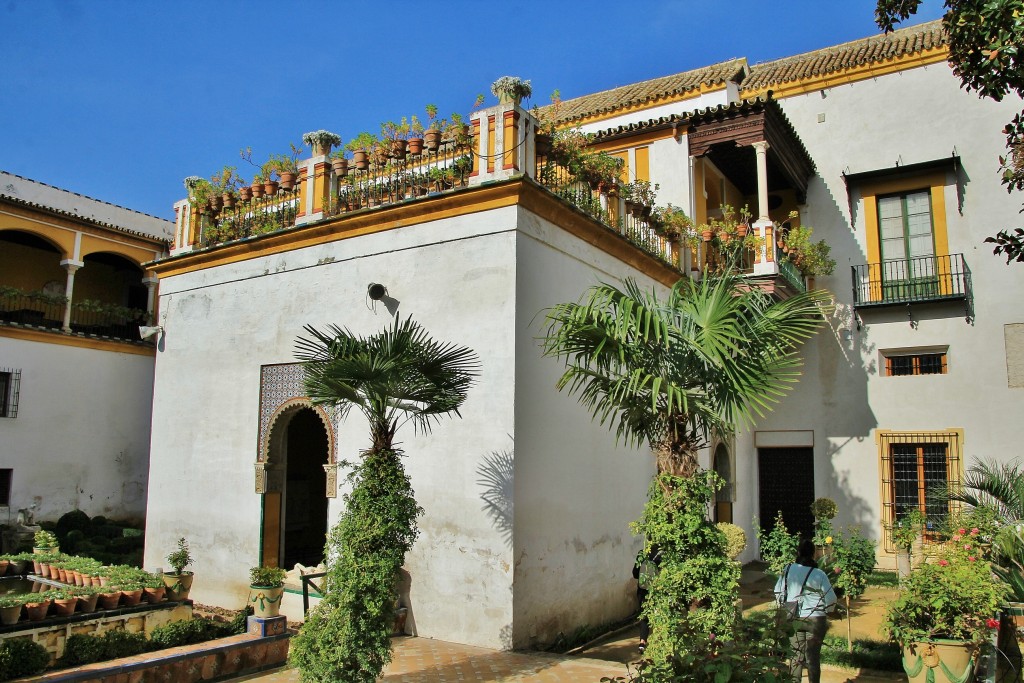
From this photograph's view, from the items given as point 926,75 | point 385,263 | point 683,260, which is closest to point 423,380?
point 385,263

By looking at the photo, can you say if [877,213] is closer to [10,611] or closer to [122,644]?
[122,644]

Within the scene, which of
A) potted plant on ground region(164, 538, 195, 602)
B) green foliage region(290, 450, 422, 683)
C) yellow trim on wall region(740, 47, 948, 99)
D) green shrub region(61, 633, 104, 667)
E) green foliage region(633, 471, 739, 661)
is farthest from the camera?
yellow trim on wall region(740, 47, 948, 99)

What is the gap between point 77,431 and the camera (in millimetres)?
16984

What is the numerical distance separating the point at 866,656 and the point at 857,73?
37.8 ft

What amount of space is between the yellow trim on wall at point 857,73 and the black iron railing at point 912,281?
379 cm

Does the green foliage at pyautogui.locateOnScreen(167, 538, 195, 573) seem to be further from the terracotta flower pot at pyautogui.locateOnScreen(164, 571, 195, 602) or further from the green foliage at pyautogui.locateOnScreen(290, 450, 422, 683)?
the green foliage at pyautogui.locateOnScreen(290, 450, 422, 683)

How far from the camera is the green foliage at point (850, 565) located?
29.7 ft

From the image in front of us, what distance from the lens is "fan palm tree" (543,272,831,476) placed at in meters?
5.31

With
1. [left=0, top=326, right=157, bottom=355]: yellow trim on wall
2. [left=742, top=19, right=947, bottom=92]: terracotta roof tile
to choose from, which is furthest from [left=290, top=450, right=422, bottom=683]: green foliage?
[left=0, top=326, right=157, bottom=355]: yellow trim on wall

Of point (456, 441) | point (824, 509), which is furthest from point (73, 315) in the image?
point (824, 509)

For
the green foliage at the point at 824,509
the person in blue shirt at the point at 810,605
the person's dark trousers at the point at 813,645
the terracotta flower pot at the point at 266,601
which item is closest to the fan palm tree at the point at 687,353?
the person in blue shirt at the point at 810,605

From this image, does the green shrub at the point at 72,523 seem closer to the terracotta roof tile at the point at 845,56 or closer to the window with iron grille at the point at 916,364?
the window with iron grille at the point at 916,364

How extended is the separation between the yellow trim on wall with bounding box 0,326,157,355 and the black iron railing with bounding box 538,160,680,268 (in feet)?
43.3

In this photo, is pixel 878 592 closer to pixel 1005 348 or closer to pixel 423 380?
pixel 1005 348
